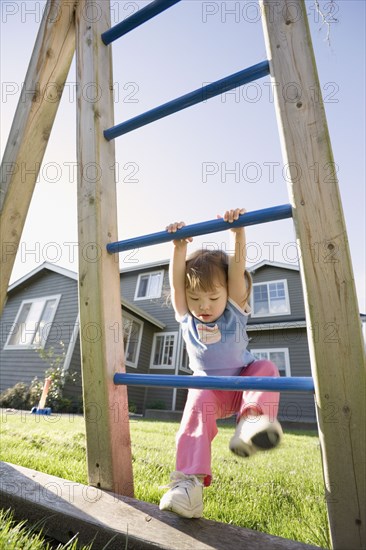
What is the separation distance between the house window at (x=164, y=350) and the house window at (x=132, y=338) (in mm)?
941

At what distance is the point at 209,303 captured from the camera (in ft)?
5.43

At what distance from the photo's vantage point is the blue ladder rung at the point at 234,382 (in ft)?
2.99

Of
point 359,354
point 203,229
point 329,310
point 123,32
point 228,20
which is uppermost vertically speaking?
point 228,20

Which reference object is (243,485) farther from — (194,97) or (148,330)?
(148,330)

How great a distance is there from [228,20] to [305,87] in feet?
3.99

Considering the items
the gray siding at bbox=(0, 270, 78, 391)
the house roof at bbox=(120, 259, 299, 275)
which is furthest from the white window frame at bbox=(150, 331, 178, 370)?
the gray siding at bbox=(0, 270, 78, 391)

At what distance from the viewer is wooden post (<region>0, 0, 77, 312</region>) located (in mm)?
1441

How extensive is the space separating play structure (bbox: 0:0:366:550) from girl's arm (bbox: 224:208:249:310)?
14.9 inches

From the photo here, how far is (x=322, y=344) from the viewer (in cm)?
89

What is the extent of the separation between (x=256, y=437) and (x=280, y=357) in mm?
11025

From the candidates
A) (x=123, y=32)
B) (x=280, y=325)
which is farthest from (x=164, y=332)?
(x=123, y=32)

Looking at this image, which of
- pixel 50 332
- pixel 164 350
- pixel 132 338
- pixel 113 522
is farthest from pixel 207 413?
pixel 164 350

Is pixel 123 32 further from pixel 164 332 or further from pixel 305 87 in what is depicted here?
pixel 164 332

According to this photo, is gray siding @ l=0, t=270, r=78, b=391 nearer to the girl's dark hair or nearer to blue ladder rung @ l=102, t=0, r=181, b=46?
the girl's dark hair
